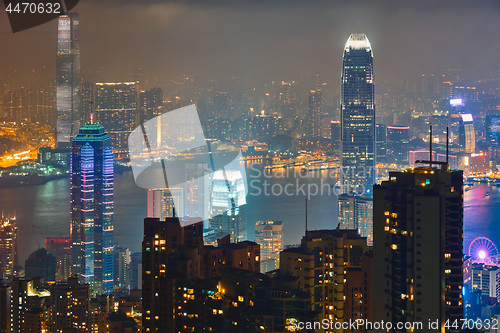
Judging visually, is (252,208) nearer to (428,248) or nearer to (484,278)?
(484,278)

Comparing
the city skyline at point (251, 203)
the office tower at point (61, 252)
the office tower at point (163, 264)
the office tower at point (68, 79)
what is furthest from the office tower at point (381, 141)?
the office tower at point (163, 264)

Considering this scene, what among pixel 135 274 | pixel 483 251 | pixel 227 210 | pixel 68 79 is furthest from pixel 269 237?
pixel 68 79

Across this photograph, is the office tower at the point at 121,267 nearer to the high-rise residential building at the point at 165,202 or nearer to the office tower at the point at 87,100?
the high-rise residential building at the point at 165,202

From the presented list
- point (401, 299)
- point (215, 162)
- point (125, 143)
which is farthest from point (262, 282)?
point (125, 143)

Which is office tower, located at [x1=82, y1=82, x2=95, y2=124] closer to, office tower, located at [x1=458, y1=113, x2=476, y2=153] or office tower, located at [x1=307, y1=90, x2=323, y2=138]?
office tower, located at [x1=307, y1=90, x2=323, y2=138]

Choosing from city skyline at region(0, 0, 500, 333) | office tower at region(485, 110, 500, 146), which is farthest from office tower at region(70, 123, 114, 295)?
office tower at region(485, 110, 500, 146)
